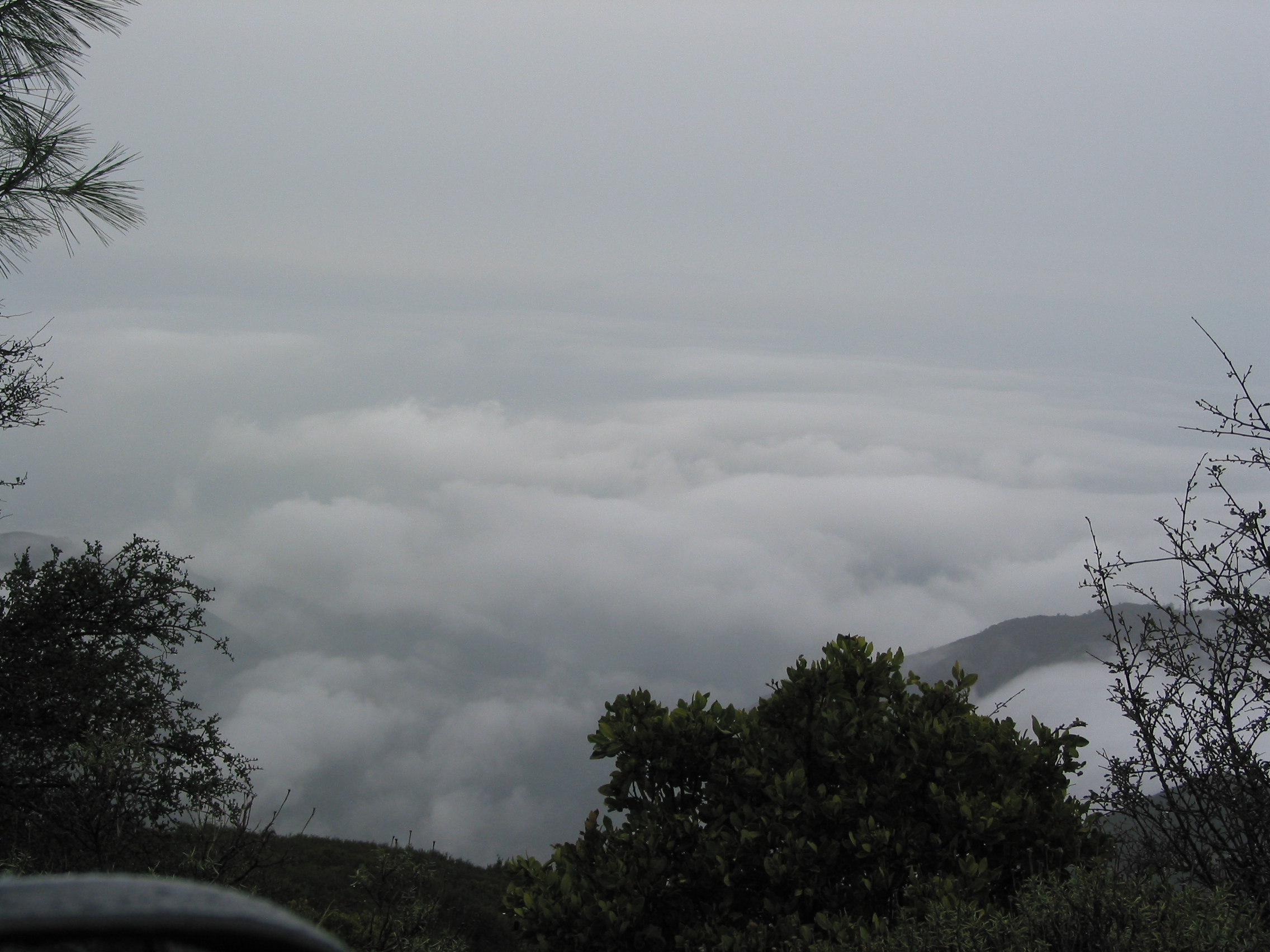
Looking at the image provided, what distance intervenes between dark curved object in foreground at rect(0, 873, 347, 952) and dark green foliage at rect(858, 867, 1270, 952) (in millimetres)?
3647

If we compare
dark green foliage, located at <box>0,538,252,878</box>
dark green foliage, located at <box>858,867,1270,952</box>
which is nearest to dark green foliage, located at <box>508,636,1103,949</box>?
dark green foliage, located at <box>858,867,1270,952</box>

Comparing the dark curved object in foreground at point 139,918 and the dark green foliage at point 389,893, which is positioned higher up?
the dark curved object in foreground at point 139,918

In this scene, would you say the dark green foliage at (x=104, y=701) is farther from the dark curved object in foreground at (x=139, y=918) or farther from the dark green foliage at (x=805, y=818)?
the dark curved object in foreground at (x=139, y=918)

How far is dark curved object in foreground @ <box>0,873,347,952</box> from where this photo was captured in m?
0.81

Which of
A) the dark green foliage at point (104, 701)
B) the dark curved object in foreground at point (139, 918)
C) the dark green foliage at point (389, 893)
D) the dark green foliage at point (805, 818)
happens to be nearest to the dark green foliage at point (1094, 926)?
the dark green foliage at point (805, 818)

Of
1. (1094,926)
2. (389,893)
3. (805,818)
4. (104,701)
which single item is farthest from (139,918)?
(104,701)

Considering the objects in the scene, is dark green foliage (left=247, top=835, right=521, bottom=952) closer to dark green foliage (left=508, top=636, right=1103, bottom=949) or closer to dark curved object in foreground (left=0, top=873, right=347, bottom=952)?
dark green foliage (left=508, top=636, right=1103, bottom=949)

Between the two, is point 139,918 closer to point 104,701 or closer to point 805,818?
point 805,818

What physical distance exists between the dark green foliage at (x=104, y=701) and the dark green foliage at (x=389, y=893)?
1.15m

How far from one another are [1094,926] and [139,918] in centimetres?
410

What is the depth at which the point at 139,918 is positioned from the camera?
2.72ft

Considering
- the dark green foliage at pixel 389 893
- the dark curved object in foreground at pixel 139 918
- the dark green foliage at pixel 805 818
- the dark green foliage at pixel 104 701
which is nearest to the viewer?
the dark curved object in foreground at pixel 139 918

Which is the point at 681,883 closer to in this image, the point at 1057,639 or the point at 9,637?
the point at 9,637

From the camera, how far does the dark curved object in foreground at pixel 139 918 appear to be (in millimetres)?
810
